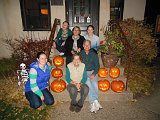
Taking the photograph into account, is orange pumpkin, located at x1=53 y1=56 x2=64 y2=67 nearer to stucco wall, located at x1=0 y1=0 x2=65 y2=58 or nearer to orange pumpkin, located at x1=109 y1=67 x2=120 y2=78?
orange pumpkin, located at x1=109 y1=67 x2=120 y2=78

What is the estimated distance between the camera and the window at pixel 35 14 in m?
7.41

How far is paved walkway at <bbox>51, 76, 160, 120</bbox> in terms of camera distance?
166 inches

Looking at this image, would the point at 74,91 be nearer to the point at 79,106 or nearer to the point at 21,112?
the point at 79,106

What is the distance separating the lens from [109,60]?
5.18 m

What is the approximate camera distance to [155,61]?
7.49 metres

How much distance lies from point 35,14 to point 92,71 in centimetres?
412

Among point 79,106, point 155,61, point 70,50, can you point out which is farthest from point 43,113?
point 155,61

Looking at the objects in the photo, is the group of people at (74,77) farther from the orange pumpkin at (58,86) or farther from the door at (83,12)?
the door at (83,12)

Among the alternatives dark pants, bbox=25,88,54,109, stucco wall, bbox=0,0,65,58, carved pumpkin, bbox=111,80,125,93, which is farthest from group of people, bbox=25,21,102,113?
stucco wall, bbox=0,0,65,58

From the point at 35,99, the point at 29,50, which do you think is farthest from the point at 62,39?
the point at 35,99

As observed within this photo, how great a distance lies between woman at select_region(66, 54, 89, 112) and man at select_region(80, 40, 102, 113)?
0.20 meters

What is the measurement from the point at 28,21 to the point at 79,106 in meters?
4.71

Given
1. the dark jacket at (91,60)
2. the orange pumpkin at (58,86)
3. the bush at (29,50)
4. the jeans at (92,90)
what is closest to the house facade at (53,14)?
the bush at (29,50)

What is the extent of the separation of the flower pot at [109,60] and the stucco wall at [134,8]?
118 inches
